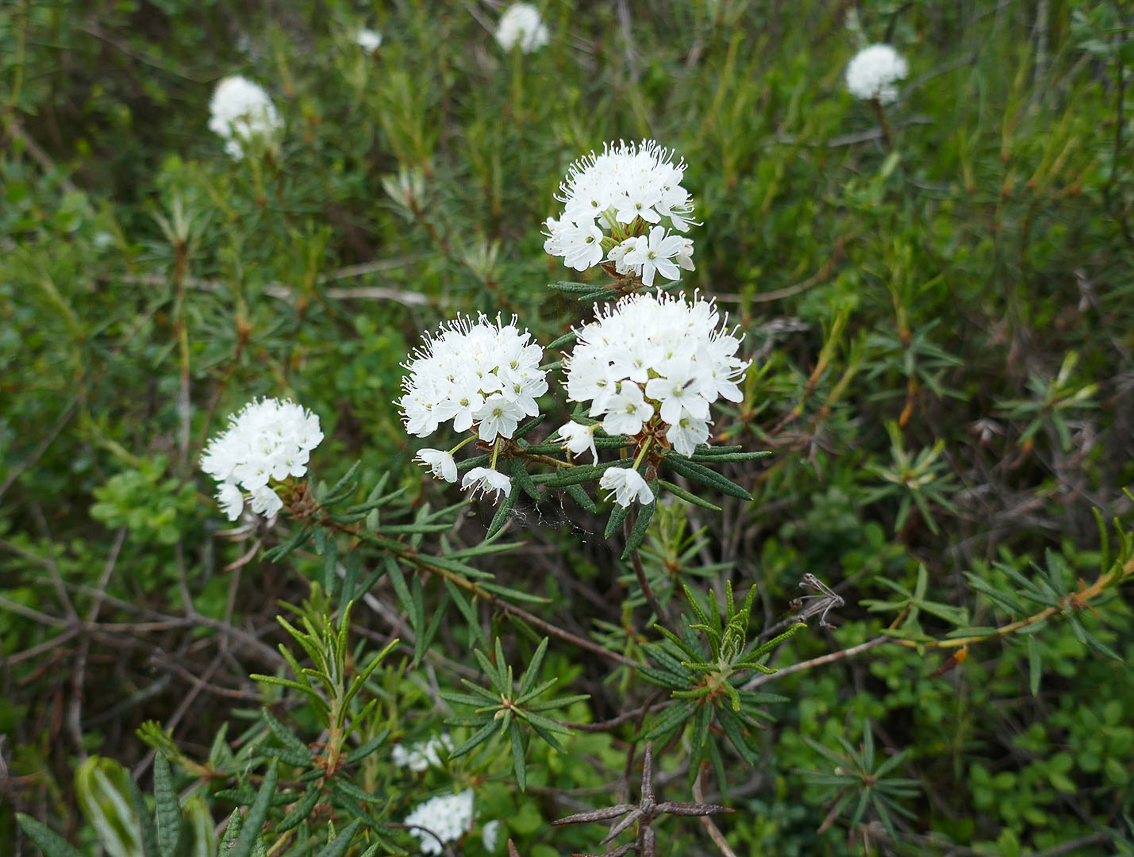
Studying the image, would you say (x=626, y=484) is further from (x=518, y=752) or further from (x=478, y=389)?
(x=518, y=752)

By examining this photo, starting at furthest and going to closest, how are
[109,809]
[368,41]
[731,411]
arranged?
[368,41], [731,411], [109,809]

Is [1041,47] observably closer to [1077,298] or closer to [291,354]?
[1077,298]

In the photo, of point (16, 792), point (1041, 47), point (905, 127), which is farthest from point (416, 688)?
point (1041, 47)

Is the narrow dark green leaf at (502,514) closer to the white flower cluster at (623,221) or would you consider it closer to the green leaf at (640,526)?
the green leaf at (640,526)

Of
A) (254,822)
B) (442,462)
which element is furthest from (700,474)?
(254,822)

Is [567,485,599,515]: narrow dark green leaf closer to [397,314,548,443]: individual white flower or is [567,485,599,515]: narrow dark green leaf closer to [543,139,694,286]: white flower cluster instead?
[397,314,548,443]: individual white flower

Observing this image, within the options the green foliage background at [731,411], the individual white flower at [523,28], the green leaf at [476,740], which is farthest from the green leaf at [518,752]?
the individual white flower at [523,28]
